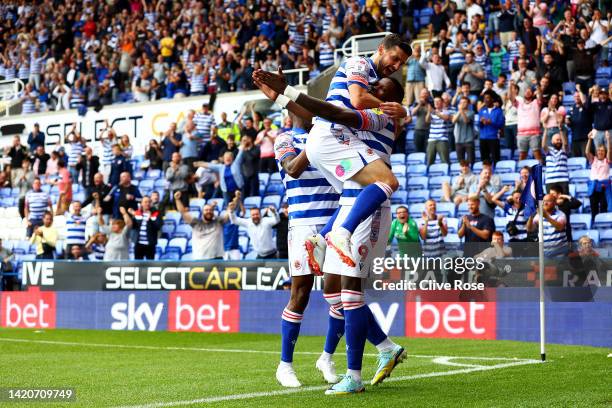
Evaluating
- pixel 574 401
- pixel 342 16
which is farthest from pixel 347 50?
pixel 574 401

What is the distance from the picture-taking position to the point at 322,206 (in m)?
7.73

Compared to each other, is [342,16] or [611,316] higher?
[342,16]

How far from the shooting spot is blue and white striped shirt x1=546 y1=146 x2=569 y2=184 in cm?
1630

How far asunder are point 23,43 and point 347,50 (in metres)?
13.3

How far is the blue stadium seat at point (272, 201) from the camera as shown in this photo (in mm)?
19688

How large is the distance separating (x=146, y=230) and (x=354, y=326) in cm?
1245

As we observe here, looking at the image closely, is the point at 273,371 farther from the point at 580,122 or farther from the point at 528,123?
the point at 528,123

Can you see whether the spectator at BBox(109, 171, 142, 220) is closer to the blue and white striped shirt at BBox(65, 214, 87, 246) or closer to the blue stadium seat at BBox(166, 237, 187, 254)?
the blue and white striped shirt at BBox(65, 214, 87, 246)

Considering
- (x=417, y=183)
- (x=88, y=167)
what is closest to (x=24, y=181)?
(x=88, y=167)

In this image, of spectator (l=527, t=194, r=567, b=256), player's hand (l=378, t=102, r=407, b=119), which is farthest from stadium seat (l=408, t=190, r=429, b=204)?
player's hand (l=378, t=102, r=407, b=119)

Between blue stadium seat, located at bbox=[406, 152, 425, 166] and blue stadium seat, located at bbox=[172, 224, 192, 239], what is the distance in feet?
14.9

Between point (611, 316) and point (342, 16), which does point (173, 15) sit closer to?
point (342, 16)

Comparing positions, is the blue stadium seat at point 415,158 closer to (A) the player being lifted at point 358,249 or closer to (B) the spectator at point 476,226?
(B) the spectator at point 476,226

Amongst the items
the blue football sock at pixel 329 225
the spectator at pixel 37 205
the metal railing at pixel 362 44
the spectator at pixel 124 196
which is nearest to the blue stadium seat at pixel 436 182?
the metal railing at pixel 362 44
